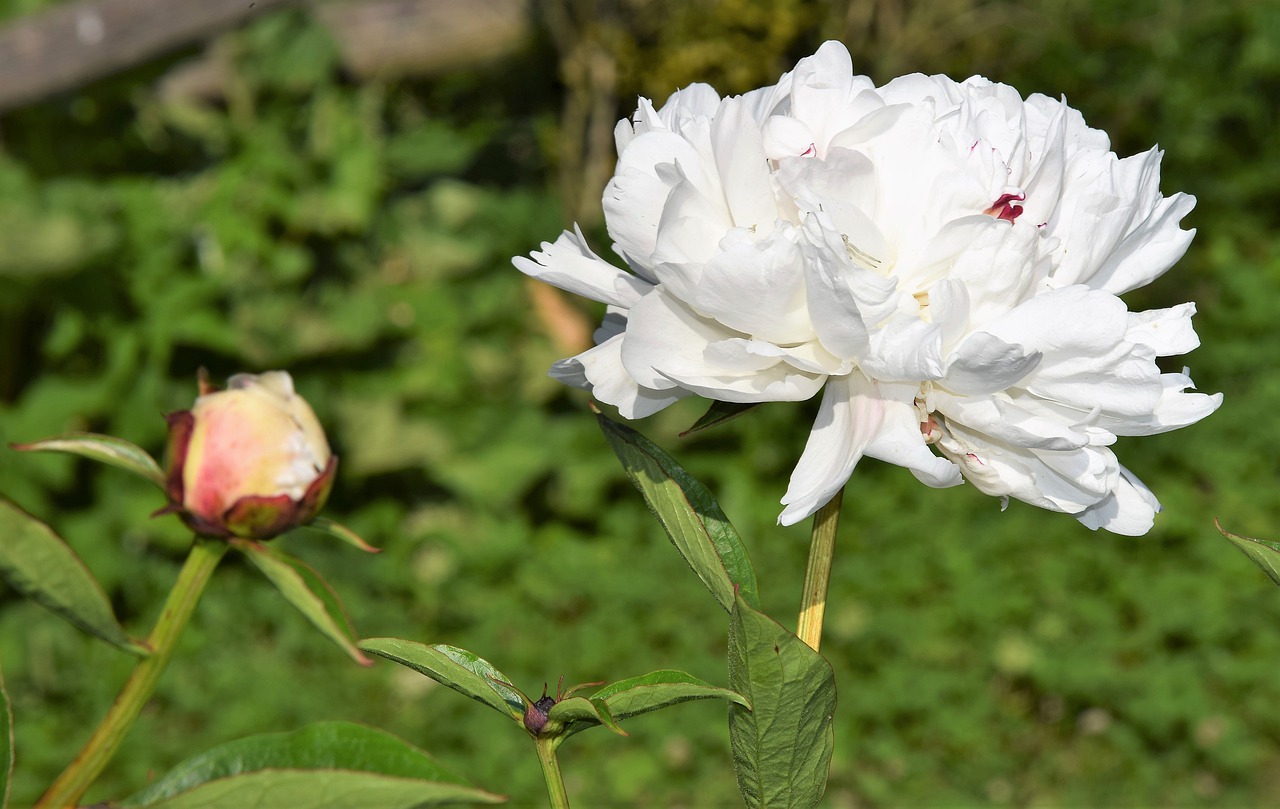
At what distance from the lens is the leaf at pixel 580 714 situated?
49 cm

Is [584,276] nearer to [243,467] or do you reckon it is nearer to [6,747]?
[243,467]

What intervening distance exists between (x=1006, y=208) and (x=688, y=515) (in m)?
0.21

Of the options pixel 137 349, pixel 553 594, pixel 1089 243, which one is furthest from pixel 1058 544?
pixel 1089 243

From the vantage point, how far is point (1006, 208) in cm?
56

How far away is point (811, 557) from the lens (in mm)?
538

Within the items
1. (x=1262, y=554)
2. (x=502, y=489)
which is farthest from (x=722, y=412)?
(x=502, y=489)

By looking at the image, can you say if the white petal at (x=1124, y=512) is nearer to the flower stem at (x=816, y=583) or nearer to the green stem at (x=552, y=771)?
the flower stem at (x=816, y=583)

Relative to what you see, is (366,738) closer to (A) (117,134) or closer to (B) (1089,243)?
(B) (1089,243)

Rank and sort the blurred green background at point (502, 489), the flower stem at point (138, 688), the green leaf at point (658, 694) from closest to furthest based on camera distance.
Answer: the green leaf at point (658, 694), the flower stem at point (138, 688), the blurred green background at point (502, 489)

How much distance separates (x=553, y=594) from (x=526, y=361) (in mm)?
565

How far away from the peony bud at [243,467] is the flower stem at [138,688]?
0.8 inches

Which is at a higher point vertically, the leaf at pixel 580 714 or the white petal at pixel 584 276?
the white petal at pixel 584 276

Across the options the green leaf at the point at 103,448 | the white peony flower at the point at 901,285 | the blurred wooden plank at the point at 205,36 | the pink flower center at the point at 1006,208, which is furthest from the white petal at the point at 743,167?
the blurred wooden plank at the point at 205,36

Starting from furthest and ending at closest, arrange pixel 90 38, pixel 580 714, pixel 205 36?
pixel 205 36 → pixel 90 38 → pixel 580 714
